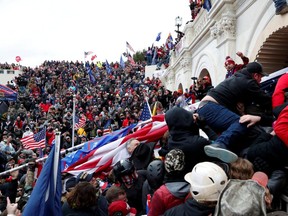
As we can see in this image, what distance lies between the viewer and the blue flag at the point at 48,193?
364 cm

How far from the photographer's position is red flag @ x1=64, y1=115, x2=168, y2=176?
5773 millimetres

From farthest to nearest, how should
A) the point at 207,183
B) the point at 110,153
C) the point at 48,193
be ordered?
the point at 110,153
the point at 48,193
the point at 207,183

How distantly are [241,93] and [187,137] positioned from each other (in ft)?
2.72

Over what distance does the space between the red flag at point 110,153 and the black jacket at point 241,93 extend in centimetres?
206

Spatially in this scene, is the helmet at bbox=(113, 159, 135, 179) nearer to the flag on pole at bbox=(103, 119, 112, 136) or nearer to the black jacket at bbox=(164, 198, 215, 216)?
the black jacket at bbox=(164, 198, 215, 216)

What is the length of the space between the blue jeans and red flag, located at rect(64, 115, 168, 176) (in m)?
1.99

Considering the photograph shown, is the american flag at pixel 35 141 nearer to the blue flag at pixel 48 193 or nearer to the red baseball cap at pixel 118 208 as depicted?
the blue flag at pixel 48 193

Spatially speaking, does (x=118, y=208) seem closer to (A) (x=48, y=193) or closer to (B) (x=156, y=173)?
(B) (x=156, y=173)

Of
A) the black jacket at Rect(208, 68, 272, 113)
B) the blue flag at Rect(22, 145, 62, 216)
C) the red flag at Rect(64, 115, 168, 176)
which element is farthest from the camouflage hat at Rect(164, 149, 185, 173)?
the red flag at Rect(64, 115, 168, 176)

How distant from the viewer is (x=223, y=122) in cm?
367

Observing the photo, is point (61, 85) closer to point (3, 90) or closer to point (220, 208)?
point (3, 90)

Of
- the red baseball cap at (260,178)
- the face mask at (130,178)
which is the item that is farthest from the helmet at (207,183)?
the face mask at (130,178)

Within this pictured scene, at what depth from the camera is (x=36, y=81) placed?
33.8 m

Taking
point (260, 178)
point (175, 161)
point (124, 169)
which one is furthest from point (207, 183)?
point (124, 169)
